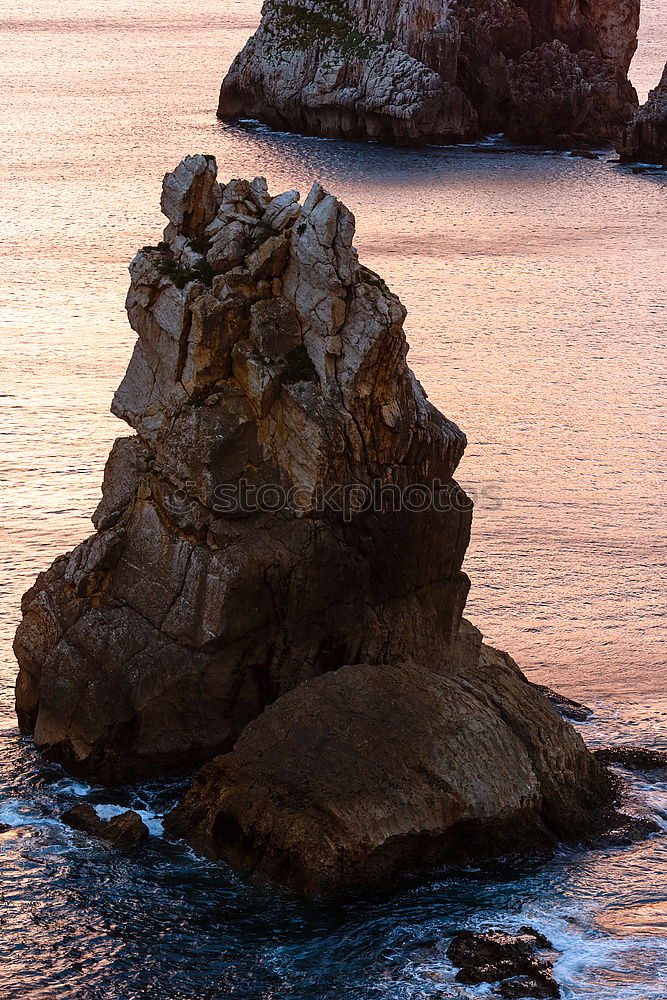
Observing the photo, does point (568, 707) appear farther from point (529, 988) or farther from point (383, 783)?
point (529, 988)

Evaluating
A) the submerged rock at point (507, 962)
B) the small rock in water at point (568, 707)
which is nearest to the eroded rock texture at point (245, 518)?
the small rock in water at point (568, 707)

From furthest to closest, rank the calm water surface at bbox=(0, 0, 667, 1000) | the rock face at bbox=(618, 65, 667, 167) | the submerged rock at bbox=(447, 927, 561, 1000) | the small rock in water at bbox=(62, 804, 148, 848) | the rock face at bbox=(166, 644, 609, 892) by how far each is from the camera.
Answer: the rock face at bbox=(618, 65, 667, 167) → the small rock in water at bbox=(62, 804, 148, 848) → the rock face at bbox=(166, 644, 609, 892) → the calm water surface at bbox=(0, 0, 667, 1000) → the submerged rock at bbox=(447, 927, 561, 1000)

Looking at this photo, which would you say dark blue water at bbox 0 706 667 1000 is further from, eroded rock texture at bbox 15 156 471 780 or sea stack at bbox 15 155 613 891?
eroded rock texture at bbox 15 156 471 780

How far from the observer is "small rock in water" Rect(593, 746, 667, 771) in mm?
25844

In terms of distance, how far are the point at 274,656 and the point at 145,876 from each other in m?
4.72

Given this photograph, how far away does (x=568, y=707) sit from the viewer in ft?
91.8

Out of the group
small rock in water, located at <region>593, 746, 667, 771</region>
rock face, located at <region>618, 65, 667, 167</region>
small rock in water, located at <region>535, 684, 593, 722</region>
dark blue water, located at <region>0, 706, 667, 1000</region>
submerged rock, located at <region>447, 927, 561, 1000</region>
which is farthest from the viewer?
rock face, located at <region>618, 65, 667, 167</region>

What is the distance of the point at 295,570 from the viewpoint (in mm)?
24438

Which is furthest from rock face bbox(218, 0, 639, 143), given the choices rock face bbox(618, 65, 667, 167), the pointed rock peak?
the pointed rock peak

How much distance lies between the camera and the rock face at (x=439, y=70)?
3907 inches

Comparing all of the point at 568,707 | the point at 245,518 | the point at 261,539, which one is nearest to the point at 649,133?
the point at 568,707

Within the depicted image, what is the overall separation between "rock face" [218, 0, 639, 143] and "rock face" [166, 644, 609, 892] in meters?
81.7

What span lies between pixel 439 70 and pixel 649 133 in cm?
1532

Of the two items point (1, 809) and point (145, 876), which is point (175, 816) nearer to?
point (145, 876)
